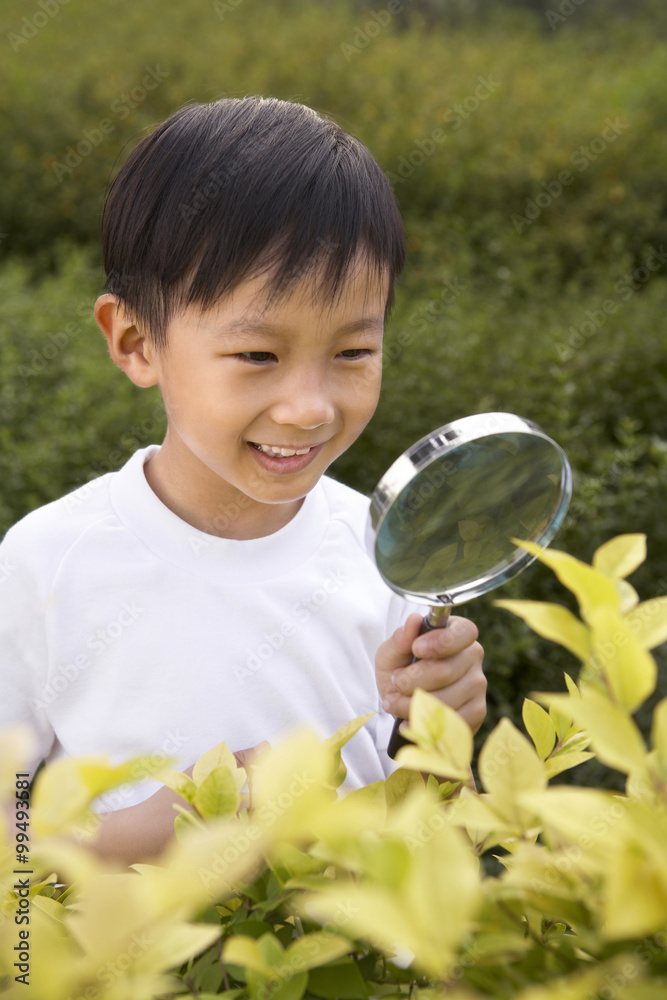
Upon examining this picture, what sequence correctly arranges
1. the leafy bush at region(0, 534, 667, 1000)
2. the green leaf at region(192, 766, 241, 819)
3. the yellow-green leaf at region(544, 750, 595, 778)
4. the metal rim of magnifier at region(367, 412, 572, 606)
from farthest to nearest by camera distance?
the metal rim of magnifier at region(367, 412, 572, 606) → the yellow-green leaf at region(544, 750, 595, 778) → the green leaf at region(192, 766, 241, 819) → the leafy bush at region(0, 534, 667, 1000)

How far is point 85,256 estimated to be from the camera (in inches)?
193

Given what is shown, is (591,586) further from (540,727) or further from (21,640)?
(21,640)

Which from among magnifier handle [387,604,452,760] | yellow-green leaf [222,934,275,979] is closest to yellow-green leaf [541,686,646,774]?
yellow-green leaf [222,934,275,979]

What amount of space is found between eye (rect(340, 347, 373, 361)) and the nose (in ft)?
0.24

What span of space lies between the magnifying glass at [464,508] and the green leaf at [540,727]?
0.88 feet

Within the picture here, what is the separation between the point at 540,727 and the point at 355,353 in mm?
626

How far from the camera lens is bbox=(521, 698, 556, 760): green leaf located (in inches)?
32.2

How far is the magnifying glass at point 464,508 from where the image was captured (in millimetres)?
976

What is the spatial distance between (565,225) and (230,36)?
3.14 m

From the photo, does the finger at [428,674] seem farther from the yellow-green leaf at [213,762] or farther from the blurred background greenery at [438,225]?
the blurred background greenery at [438,225]

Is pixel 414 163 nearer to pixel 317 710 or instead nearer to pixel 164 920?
pixel 317 710

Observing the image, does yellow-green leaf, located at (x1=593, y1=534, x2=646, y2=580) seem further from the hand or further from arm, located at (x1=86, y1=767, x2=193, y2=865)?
arm, located at (x1=86, y1=767, x2=193, y2=865)

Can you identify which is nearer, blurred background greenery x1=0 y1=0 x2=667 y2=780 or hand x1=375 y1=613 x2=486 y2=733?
hand x1=375 y1=613 x2=486 y2=733

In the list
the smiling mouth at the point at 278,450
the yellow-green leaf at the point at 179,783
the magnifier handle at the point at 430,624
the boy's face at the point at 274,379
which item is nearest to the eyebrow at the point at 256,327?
the boy's face at the point at 274,379
